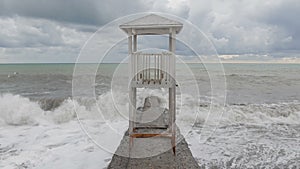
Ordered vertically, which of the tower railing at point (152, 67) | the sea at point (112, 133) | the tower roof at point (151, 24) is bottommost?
the sea at point (112, 133)

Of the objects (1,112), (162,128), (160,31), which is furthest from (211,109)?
(1,112)

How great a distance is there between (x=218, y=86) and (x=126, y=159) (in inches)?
941

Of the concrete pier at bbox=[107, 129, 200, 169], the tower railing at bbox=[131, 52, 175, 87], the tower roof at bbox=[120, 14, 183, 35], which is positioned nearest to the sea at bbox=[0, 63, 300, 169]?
the tower railing at bbox=[131, 52, 175, 87]

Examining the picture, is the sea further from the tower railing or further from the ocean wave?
the tower railing

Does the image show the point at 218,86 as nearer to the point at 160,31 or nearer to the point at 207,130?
the point at 207,130

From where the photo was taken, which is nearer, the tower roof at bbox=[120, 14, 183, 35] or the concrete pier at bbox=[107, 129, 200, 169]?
the concrete pier at bbox=[107, 129, 200, 169]

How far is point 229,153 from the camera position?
7488 millimetres

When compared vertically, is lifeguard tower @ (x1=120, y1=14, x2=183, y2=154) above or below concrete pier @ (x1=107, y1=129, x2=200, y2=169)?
above

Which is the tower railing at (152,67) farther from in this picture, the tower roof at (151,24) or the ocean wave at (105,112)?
the ocean wave at (105,112)

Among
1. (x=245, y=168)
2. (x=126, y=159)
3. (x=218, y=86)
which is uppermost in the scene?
(x=218, y=86)

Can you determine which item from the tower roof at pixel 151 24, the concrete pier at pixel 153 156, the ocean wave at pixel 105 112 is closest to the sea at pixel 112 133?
the ocean wave at pixel 105 112

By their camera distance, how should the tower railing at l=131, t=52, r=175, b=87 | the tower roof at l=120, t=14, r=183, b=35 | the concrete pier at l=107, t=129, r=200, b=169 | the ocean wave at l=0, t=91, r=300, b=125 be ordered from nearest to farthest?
the concrete pier at l=107, t=129, r=200, b=169
the tower roof at l=120, t=14, r=183, b=35
the tower railing at l=131, t=52, r=175, b=87
the ocean wave at l=0, t=91, r=300, b=125

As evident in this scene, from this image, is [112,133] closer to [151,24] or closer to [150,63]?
[150,63]

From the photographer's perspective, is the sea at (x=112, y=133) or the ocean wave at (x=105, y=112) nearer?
the sea at (x=112, y=133)
